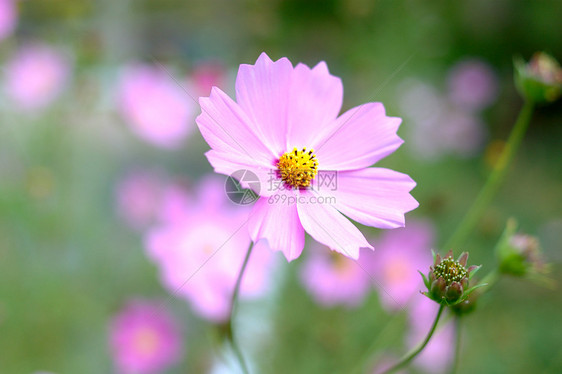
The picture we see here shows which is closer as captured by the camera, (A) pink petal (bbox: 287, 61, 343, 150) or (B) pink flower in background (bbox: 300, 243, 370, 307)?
(A) pink petal (bbox: 287, 61, 343, 150)

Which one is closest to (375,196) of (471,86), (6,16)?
A: (6,16)

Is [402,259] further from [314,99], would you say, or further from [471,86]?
[471,86]

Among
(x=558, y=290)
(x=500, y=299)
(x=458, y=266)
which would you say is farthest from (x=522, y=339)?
(x=458, y=266)

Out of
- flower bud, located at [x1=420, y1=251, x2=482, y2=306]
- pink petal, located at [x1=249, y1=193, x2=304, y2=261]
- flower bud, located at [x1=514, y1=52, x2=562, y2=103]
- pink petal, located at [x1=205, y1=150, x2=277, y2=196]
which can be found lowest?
flower bud, located at [x1=420, y1=251, x2=482, y2=306]

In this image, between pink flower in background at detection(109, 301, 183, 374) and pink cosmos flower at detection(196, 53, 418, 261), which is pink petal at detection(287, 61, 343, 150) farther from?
pink flower in background at detection(109, 301, 183, 374)

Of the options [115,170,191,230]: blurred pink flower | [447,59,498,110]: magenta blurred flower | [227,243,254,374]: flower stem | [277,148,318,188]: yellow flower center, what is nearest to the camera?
[227,243,254,374]: flower stem

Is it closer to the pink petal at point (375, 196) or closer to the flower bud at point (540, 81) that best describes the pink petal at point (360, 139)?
the pink petal at point (375, 196)

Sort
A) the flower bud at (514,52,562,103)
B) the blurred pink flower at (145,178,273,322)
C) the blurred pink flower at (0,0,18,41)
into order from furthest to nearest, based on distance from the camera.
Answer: the blurred pink flower at (0,0,18,41) → the blurred pink flower at (145,178,273,322) → the flower bud at (514,52,562,103)

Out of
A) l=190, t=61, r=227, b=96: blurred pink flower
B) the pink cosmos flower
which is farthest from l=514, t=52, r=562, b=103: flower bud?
l=190, t=61, r=227, b=96: blurred pink flower
